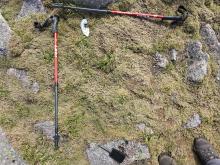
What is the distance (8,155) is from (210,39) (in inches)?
170

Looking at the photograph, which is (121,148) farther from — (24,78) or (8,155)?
(24,78)

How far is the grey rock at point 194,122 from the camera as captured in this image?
637 cm

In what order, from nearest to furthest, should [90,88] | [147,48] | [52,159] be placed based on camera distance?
[52,159], [90,88], [147,48]

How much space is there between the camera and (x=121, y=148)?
5.87 meters

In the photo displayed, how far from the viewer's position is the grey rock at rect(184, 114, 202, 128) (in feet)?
20.9

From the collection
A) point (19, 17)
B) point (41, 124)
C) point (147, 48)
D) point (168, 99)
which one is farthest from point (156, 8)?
point (41, 124)

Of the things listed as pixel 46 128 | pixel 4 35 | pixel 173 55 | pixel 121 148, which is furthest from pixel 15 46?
pixel 173 55

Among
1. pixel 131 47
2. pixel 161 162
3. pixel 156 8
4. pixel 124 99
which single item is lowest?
pixel 161 162

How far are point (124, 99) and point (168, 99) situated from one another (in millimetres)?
819

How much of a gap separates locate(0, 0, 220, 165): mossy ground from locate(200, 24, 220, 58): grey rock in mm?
240

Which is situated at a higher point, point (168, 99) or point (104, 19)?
point (104, 19)

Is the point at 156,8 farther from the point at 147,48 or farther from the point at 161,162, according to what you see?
the point at 161,162

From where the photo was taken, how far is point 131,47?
21.5ft

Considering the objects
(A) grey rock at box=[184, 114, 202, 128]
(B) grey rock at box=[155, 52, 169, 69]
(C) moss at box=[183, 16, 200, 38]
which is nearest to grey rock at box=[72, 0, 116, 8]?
(B) grey rock at box=[155, 52, 169, 69]
